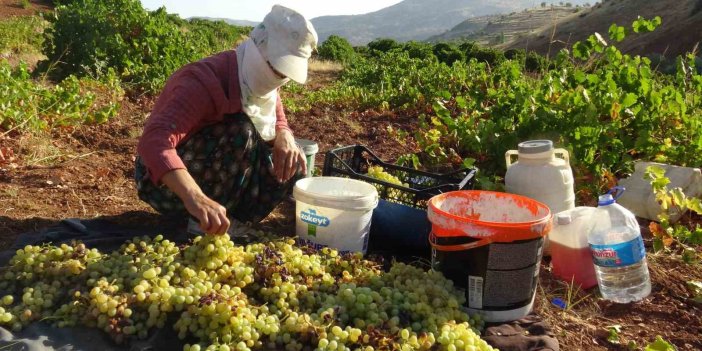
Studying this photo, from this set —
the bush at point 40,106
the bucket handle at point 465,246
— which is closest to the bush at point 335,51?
the bush at point 40,106

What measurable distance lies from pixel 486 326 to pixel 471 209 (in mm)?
552

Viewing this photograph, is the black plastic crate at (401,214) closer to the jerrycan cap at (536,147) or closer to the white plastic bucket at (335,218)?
the white plastic bucket at (335,218)

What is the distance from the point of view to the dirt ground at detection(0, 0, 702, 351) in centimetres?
258

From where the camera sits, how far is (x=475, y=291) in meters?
2.38

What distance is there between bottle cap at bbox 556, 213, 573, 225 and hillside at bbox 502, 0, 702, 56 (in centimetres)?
1430

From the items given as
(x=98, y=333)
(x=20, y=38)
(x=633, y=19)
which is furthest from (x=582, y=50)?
(x=633, y=19)

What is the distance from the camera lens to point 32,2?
2617 centimetres

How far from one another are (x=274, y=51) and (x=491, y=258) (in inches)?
46.9

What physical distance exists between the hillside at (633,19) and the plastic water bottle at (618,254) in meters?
14.3

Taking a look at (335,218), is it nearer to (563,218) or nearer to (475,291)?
(475,291)

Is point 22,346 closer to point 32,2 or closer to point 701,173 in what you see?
point 701,173

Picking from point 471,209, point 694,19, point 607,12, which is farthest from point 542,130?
point 607,12

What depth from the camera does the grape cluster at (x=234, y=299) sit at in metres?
1.96

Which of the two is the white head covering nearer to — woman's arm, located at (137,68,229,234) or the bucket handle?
woman's arm, located at (137,68,229,234)
